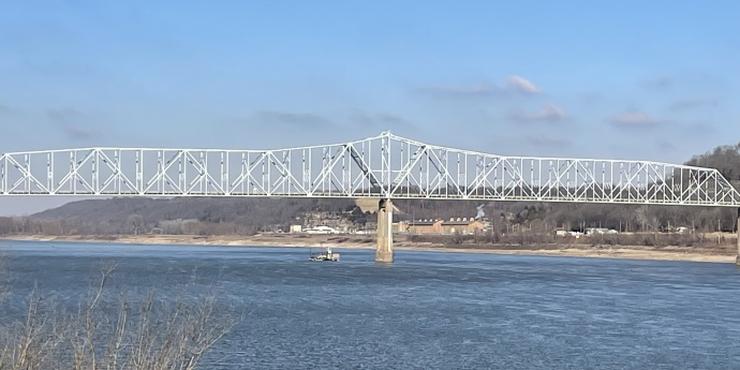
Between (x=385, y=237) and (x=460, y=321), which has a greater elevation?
(x=385, y=237)

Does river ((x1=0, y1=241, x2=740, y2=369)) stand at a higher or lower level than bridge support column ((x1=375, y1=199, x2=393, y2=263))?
lower

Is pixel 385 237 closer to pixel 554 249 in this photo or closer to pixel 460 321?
pixel 554 249

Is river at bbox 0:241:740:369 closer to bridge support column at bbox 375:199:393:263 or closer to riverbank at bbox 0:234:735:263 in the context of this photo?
bridge support column at bbox 375:199:393:263

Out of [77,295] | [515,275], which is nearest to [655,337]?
[77,295]

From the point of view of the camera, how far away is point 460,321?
3691 centimetres

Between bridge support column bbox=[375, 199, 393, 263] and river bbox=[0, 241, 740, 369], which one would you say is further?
bridge support column bbox=[375, 199, 393, 263]

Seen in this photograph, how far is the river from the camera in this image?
26.7m

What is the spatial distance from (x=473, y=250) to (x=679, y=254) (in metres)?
41.6

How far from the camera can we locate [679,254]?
378 ft

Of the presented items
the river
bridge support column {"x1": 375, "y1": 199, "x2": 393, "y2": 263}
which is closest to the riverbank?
bridge support column {"x1": 375, "y1": 199, "x2": 393, "y2": 263}

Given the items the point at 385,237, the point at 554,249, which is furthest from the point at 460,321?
the point at 554,249

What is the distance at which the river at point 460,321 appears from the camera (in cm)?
2667

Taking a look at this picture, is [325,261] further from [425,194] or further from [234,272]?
[234,272]

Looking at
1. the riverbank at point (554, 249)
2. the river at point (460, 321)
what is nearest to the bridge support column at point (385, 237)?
the river at point (460, 321)
